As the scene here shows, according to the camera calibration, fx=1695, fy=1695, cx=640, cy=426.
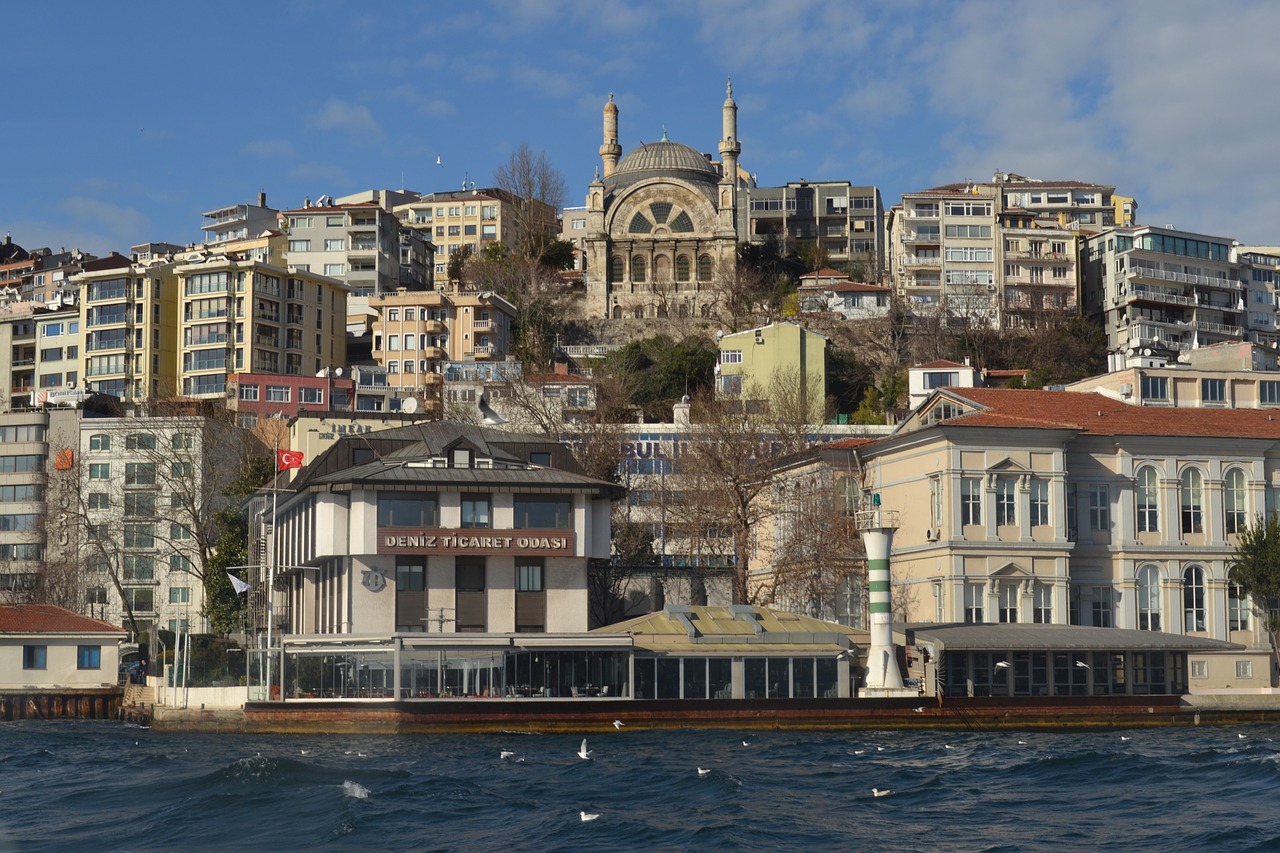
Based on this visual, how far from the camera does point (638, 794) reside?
34.4 meters

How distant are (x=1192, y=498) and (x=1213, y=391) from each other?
811 cm

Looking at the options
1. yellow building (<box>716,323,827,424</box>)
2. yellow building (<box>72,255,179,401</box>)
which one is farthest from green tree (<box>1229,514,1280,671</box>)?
yellow building (<box>72,255,179,401</box>)

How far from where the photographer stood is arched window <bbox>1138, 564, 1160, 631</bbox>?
58.7 metres

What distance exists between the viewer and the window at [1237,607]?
59.2m

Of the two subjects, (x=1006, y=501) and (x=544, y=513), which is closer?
(x=544, y=513)

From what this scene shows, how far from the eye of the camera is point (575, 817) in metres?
31.6

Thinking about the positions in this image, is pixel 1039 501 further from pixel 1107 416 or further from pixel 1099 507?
pixel 1107 416

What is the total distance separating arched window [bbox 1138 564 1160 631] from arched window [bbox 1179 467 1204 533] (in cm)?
216

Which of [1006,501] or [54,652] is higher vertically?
[1006,501]

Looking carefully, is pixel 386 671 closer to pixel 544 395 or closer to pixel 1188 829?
pixel 1188 829

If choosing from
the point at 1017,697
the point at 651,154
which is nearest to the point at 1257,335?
the point at 651,154

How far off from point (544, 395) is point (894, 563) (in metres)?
26.1

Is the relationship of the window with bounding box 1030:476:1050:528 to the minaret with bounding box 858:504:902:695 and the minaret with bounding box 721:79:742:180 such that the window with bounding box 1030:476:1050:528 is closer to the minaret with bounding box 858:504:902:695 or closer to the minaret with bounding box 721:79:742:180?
the minaret with bounding box 858:504:902:695

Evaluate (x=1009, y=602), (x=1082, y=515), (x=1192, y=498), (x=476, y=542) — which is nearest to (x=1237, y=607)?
(x=1192, y=498)
